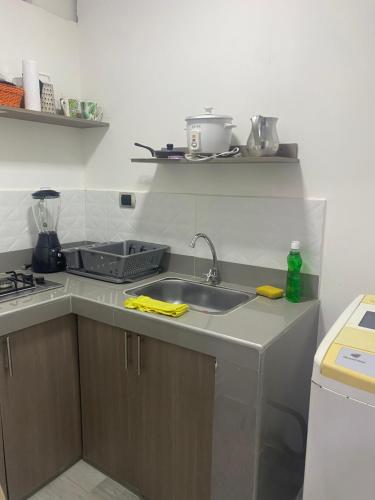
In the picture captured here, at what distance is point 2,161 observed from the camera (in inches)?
78.4

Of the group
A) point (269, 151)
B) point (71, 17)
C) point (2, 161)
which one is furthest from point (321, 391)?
point (71, 17)

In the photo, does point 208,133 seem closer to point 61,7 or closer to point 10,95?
point 10,95

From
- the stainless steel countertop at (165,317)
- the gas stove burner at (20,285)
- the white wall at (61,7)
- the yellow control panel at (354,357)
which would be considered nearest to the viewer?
the yellow control panel at (354,357)

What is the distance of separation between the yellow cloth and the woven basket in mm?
1104

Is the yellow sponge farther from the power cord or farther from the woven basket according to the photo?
the woven basket

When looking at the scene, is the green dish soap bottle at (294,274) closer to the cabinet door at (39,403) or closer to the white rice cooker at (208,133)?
the white rice cooker at (208,133)

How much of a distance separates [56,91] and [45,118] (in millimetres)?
281

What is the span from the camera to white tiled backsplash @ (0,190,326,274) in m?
1.69

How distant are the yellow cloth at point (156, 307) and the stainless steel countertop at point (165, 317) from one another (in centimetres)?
2

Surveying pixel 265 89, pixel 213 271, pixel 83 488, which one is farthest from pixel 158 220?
pixel 83 488

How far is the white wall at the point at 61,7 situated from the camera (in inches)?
84.0

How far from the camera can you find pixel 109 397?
1.69 m

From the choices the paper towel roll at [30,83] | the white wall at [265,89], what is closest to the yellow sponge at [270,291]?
the white wall at [265,89]

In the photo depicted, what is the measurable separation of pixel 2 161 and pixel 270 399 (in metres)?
1.73
